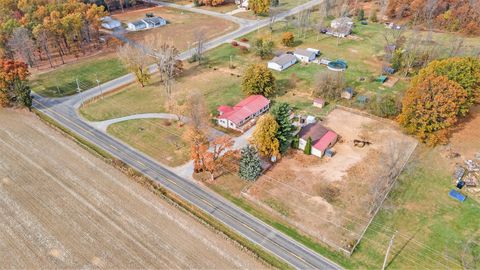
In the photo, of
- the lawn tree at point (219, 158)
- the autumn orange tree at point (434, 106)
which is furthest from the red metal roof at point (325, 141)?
the lawn tree at point (219, 158)

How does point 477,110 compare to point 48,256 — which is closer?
point 48,256

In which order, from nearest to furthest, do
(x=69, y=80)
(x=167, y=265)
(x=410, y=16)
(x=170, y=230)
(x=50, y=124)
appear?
(x=167, y=265), (x=170, y=230), (x=50, y=124), (x=69, y=80), (x=410, y=16)

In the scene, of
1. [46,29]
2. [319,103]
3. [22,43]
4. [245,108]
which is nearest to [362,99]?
[319,103]

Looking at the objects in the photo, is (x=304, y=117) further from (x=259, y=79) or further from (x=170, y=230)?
(x=170, y=230)

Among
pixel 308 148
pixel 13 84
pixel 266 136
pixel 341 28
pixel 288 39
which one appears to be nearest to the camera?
pixel 266 136

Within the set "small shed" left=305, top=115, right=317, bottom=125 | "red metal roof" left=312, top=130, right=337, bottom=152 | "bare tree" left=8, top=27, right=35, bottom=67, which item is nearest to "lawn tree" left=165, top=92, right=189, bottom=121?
"small shed" left=305, top=115, right=317, bottom=125

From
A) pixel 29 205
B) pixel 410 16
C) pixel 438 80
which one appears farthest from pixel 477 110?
pixel 29 205

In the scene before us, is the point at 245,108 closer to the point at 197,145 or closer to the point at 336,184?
the point at 197,145

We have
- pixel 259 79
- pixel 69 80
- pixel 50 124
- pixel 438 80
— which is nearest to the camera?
pixel 438 80
